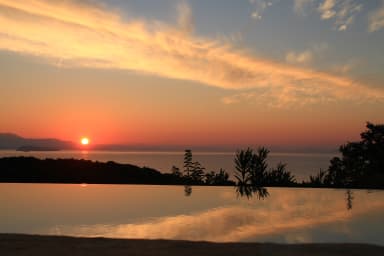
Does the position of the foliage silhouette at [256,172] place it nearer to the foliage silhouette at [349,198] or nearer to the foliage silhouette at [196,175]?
the foliage silhouette at [196,175]

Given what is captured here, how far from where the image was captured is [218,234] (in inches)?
270

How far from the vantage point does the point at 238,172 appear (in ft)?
56.1

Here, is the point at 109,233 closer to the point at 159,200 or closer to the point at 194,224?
the point at 194,224

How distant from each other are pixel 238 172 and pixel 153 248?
12.4m

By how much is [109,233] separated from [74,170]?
10.6m

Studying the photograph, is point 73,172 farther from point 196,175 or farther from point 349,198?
point 349,198

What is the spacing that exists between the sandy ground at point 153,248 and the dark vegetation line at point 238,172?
406 inches

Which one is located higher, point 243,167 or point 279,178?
point 243,167

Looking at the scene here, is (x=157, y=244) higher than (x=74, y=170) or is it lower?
lower

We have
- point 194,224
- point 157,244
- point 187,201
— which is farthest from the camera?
point 187,201


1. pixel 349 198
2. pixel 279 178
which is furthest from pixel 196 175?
pixel 349 198

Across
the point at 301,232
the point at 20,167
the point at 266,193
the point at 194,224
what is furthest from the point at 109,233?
the point at 20,167

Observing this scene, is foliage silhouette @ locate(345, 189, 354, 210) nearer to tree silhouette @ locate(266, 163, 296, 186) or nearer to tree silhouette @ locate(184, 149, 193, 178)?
tree silhouette @ locate(266, 163, 296, 186)

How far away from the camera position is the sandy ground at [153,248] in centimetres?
482
